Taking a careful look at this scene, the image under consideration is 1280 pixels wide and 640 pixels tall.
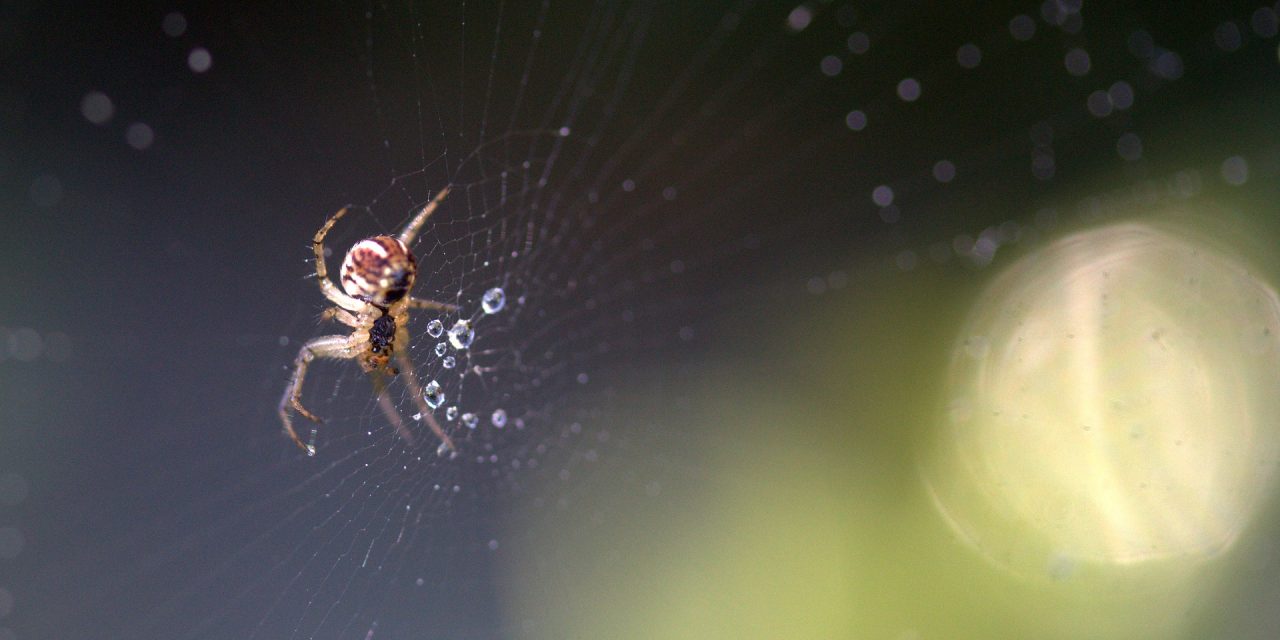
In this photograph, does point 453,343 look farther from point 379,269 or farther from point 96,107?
point 96,107

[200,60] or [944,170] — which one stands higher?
[200,60]

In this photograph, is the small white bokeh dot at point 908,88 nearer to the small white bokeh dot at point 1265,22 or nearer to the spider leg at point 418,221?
the small white bokeh dot at point 1265,22

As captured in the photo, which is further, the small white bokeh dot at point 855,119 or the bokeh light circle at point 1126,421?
the small white bokeh dot at point 855,119

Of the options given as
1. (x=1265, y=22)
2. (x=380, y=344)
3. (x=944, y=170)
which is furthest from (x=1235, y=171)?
(x=380, y=344)

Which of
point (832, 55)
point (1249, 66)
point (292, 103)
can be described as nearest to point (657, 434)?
point (832, 55)

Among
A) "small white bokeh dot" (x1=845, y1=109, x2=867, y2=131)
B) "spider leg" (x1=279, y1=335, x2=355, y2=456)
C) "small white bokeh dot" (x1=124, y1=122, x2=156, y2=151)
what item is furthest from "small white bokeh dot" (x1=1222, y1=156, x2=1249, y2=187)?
"small white bokeh dot" (x1=124, y1=122, x2=156, y2=151)

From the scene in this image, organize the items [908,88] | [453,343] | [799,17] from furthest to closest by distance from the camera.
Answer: [908,88], [799,17], [453,343]

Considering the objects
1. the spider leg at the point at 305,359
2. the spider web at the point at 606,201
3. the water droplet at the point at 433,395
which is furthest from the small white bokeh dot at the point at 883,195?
the spider leg at the point at 305,359
